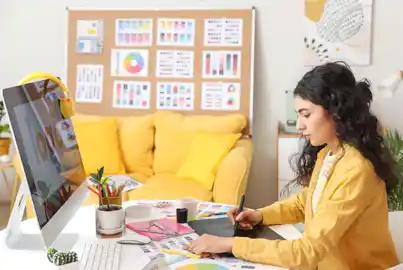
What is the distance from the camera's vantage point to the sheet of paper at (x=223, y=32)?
4.11 m

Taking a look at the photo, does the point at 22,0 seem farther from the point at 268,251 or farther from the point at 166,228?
the point at 268,251

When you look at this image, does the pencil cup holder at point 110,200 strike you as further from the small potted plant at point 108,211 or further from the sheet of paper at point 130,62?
the sheet of paper at point 130,62

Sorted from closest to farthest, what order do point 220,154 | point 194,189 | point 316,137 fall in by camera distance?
point 316,137 < point 194,189 < point 220,154

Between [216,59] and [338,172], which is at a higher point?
[216,59]

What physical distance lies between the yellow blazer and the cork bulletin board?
253 cm

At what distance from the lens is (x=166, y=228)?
180 centimetres

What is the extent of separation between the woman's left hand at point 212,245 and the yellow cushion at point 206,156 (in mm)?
1799

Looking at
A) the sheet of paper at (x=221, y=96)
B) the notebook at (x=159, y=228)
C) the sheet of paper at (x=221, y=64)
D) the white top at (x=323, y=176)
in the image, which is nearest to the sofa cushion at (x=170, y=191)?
the sheet of paper at (x=221, y=96)

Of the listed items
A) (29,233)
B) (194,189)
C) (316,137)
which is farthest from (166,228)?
(194,189)

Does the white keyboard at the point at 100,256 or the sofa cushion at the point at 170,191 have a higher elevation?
the white keyboard at the point at 100,256

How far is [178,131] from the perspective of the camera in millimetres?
3893

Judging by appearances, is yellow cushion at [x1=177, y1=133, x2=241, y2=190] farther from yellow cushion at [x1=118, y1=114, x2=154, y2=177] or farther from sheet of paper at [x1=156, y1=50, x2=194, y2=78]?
sheet of paper at [x1=156, y1=50, x2=194, y2=78]

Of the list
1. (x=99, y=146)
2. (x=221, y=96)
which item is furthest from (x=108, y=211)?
(x=221, y=96)

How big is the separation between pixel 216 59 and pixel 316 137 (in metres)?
2.61
